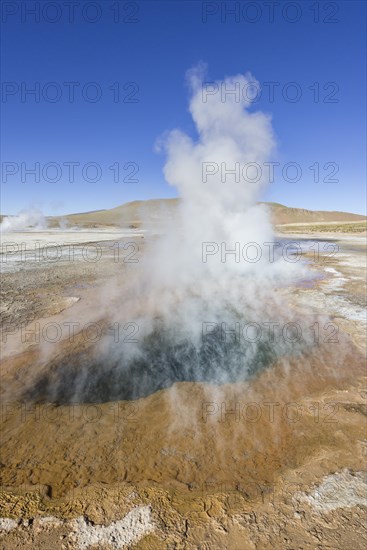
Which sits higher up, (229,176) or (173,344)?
(229,176)

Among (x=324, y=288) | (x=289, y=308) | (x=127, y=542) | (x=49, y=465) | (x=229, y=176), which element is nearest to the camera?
(x=127, y=542)

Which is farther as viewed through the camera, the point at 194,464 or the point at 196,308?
the point at 196,308

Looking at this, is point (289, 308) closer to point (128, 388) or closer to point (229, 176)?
point (128, 388)

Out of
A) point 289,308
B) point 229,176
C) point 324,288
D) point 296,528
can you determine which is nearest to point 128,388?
point 296,528

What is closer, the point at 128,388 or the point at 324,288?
the point at 128,388

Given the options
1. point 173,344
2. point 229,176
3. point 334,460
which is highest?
point 229,176

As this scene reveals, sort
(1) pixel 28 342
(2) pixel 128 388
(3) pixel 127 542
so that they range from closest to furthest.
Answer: (3) pixel 127 542 → (2) pixel 128 388 → (1) pixel 28 342

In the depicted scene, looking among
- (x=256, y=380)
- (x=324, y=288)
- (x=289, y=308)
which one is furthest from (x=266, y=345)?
(x=324, y=288)
